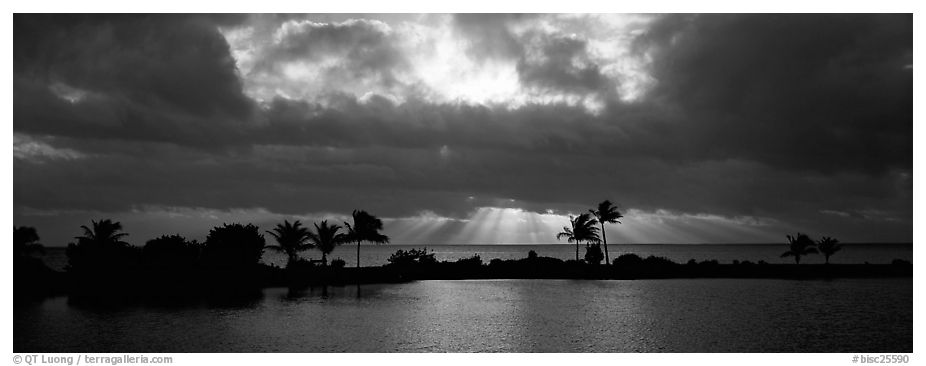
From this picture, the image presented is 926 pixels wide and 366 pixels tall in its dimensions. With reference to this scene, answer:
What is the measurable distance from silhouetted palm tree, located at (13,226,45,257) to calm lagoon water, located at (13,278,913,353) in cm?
685

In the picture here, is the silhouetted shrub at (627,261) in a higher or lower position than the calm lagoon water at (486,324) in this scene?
lower

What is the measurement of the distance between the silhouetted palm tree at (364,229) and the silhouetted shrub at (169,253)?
63.6 feet

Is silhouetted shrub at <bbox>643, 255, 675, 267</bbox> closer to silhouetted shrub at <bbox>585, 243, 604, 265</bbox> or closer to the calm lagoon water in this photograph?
silhouetted shrub at <bbox>585, 243, 604, 265</bbox>

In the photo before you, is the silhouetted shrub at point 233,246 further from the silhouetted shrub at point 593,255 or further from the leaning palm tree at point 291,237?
the silhouetted shrub at point 593,255

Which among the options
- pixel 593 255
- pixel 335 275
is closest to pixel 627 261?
pixel 593 255

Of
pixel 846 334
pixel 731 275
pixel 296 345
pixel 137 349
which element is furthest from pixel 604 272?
pixel 137 349

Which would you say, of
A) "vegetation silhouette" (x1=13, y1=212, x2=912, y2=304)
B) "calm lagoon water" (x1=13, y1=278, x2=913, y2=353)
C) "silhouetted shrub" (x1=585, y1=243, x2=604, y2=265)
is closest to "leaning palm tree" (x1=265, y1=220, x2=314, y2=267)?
"vegetation silhouette" (x1=13, y1=212, x2=912, y2=304)

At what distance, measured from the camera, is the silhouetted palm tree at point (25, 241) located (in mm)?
43688

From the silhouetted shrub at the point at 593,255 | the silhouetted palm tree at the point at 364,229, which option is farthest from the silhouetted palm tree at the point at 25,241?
the silhouetted shrub at the point at 593,255

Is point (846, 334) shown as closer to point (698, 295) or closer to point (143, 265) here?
point (698, 295)

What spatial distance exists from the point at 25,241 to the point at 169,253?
11749mm

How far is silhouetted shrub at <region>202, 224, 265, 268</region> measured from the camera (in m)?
56.8

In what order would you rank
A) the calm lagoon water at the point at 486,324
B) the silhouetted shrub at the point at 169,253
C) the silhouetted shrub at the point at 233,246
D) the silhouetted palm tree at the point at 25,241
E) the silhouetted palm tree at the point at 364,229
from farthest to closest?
the silhouetted palm tree at the point at 364,229, the silhouetted shrub at the point at 233,246, the silhouetted shrub at the point at 169,253, the silhouetted palm tree at the point at 25,241, the calm lagoon water at the point at 486,324

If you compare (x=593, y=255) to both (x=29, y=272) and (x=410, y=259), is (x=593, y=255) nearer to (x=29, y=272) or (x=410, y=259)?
(x=410, y=259)
